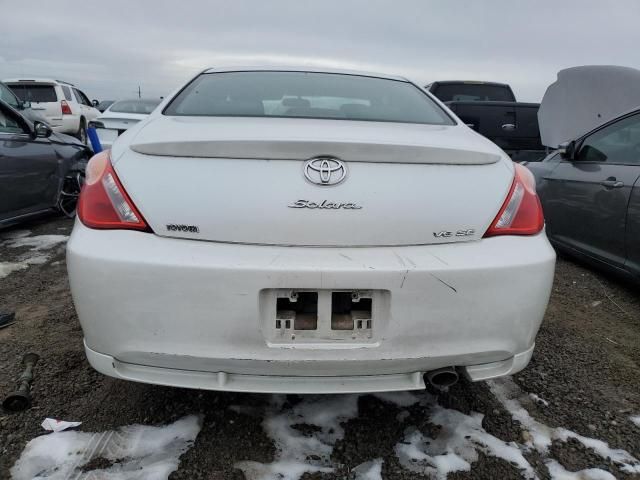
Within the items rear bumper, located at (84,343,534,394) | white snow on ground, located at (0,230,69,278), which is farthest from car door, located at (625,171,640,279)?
white snow on ground, located at (0,230,69,278)

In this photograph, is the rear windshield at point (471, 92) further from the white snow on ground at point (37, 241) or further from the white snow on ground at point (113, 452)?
the white snow on ground at point (113, 452)

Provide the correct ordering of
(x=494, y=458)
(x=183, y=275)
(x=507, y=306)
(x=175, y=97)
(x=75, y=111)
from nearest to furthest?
1. (x=183, y=275)
2. (x=507, y=306)
3. (x=494, y=458)
4. (x=175, y=97)
5. (x=75, y=111)

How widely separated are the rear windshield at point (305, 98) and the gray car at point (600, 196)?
66.4 inches

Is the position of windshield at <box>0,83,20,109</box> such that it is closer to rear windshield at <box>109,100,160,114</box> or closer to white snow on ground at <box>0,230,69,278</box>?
rear windshield at <box>109,100,160,114</box>

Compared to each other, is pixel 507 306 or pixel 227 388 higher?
pixel 507 306

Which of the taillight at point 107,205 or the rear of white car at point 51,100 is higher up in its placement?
the taillight at point 107,205

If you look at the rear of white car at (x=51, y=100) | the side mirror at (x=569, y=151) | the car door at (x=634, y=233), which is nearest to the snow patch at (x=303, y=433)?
the car door at (x=634, y=233)

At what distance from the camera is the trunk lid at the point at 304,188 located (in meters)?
1.62

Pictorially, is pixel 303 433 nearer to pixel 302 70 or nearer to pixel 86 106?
pixel 302 70

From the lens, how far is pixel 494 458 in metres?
1.85

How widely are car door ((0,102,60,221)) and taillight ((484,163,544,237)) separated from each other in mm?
3932

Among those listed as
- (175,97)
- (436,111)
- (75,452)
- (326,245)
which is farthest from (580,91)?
(75,452)

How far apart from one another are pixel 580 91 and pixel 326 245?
228 inches

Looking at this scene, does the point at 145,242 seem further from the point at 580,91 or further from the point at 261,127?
the point at 580,91
